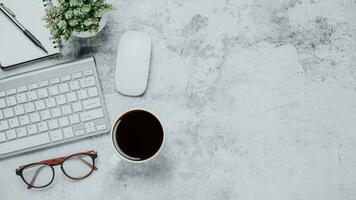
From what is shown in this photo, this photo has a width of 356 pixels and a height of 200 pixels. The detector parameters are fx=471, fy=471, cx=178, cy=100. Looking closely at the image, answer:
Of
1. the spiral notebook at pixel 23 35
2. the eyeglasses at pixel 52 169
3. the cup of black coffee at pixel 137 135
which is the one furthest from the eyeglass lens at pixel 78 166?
the spiral notebook at pixel 23 35

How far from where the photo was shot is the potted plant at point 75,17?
0.83 m

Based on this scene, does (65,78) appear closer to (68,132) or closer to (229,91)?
(68,132)

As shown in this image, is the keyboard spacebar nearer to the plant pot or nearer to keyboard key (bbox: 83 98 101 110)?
keyboard key (bbox: 83 98 101 110)

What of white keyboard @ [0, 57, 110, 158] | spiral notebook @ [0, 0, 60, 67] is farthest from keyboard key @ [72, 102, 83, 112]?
spiral notebook @ [0, 0, 60, 67]

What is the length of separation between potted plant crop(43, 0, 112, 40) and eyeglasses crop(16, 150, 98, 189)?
239mm

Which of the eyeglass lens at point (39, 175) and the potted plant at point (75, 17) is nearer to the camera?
the potted plant at point (75, 17)

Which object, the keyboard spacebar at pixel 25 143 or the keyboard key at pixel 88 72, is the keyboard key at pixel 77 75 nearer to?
the keyboard key at pixel 88 72

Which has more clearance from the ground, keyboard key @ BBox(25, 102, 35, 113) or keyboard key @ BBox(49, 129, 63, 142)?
keyboard key @ BBox(25, 102, 35, 113)

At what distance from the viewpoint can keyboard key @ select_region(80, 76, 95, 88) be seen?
90 centimetres

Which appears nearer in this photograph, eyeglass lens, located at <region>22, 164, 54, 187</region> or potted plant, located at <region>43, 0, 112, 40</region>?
potted plant, located at <region>43, 0, 112, 40</region>

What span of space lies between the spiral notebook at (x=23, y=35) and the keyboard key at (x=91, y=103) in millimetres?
118

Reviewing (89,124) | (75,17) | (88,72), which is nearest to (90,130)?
(89,124)

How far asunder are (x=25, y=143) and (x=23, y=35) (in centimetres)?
21

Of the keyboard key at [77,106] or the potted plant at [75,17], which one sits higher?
the potted plant at [75,17]
